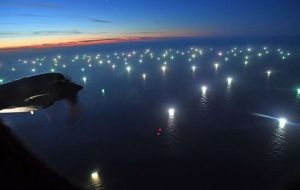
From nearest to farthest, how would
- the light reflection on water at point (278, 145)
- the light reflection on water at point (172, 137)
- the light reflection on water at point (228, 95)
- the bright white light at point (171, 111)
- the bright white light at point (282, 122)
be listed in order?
1. the light reflection on water at point (278, 145)
2. the light reflection on water at point (172, 137)
3. the bright white light at point (282, 122)
4. the bright white light at point (171, 111)
5. the light reflection on water at point (228, 95)

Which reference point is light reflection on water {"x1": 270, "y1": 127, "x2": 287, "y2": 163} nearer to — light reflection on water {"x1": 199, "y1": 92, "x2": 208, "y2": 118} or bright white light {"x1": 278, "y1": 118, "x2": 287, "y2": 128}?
bright white light {"x1": 278, "y1": 118, "x2": 287, "y2": 128}

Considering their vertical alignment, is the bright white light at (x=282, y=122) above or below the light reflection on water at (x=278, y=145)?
below

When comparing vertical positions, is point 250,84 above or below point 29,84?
below

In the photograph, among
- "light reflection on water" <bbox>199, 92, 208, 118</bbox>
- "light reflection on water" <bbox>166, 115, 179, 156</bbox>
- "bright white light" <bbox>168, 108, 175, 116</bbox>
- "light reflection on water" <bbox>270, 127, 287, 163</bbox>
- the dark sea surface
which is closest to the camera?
the dark sea surface

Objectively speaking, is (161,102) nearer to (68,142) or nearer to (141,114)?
(141,114)

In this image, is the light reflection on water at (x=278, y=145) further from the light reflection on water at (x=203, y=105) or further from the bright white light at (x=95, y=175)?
the bright white light at (x=95, y=175)

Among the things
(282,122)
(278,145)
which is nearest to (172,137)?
(278,145)

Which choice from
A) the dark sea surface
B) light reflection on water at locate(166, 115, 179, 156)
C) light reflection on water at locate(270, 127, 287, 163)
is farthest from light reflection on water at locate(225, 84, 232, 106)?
light reflection on water at locate(270, 127, 287, 163)

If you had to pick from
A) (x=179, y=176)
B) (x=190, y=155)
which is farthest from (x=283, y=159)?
(x=179, y=176)

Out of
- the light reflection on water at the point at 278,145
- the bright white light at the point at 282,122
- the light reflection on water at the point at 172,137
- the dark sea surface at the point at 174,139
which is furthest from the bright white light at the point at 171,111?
the light reflection on water at the point at 278,145

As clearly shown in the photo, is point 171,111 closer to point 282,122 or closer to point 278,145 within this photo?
point 282,122

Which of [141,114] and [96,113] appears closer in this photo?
[141,114]
